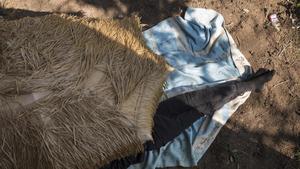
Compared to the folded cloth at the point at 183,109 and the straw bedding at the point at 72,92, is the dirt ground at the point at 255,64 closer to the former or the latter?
the folded cloth at the point at 183,109

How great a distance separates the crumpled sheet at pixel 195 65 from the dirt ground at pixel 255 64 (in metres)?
0.16

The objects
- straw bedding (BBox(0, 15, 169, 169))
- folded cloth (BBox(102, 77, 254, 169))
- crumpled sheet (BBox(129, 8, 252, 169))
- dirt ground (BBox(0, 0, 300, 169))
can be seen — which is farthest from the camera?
dirt ground (BBox(0, 0, 300, 169))

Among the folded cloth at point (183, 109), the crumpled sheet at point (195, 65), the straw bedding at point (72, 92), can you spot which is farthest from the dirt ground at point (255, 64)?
the straw bedding at point (72, 92)

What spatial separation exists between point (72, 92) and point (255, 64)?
198 cm

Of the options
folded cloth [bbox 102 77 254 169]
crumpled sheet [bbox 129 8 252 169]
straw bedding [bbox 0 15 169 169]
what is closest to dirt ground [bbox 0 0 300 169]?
crumpled sheet [bbox 129 8 252 169]

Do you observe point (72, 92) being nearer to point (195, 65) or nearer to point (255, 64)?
point (195, 65)

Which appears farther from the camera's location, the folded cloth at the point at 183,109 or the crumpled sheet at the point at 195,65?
the crumpled sheet at the point at 195,65

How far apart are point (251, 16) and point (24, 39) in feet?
7.31

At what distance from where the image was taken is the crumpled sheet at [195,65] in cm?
309

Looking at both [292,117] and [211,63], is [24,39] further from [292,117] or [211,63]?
[292,117]

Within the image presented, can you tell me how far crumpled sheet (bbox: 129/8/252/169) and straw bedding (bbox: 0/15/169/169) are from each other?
0.74 meters

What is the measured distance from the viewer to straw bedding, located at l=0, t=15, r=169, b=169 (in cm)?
193

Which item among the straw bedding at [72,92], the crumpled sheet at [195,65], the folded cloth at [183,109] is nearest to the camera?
the straw bedding at [72,92]

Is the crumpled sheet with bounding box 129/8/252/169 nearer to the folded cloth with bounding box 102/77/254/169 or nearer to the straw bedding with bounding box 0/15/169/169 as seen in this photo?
the folded cloth with bounding box 102/77/254/169
